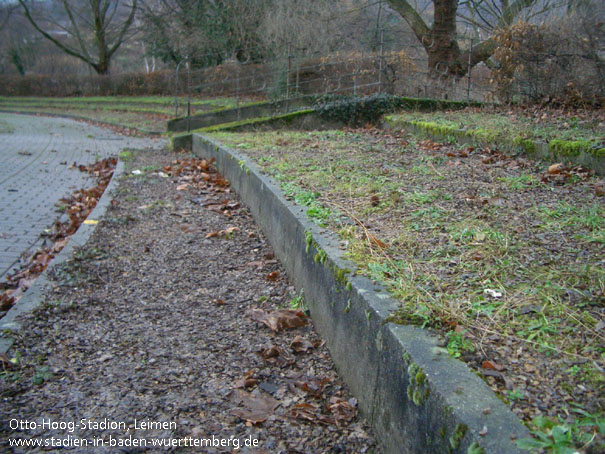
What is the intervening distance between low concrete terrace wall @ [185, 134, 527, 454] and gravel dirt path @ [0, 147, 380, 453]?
16 centimetres

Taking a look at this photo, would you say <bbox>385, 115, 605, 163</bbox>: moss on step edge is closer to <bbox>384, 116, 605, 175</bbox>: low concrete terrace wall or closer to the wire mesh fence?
<bbox>384, 116, 605, 175</bbox>: low concrete terrace wall

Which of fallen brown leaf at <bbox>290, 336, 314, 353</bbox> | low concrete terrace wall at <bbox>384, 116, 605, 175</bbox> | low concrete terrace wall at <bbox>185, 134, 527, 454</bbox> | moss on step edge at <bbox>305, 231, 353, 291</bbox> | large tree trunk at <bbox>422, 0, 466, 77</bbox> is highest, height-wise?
large tree trunk at <bbox>422, 0, 466, 77</bbox>

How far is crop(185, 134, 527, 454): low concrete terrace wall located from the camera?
1.49 metres

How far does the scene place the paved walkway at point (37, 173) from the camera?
5.70 meters

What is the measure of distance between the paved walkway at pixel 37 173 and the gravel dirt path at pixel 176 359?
54.7 inches

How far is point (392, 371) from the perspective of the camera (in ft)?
6.40

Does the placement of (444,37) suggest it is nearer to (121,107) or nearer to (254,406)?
(254,406)

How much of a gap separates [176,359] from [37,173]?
25.0 ft

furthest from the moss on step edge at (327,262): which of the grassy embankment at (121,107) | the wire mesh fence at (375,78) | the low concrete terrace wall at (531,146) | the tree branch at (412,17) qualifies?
the tree branch at (412,17)

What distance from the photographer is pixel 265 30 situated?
60.0ft

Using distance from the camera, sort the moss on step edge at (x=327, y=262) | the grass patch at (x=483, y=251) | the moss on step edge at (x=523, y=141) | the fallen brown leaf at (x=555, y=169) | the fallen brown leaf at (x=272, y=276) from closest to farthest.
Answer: the grass patch at (x=483, y=251)
the moss on step edge at (x=327, y=262)
the fallen brown leaf at (x=272, y=276)
the fallen brown leaf at (x=555, y=169)
the moss on step edge at (x=523, y=141)

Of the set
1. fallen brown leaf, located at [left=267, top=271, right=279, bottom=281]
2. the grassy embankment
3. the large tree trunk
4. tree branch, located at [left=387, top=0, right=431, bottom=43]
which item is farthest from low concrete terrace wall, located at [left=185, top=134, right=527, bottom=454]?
tree branch, located at [left=387, top=0, right=431, bottom=43]

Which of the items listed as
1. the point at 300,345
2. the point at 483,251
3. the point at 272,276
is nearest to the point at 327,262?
the point at 300,345

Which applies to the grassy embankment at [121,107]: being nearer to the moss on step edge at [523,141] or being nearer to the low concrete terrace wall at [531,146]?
the moss on step edge at [523,141]
